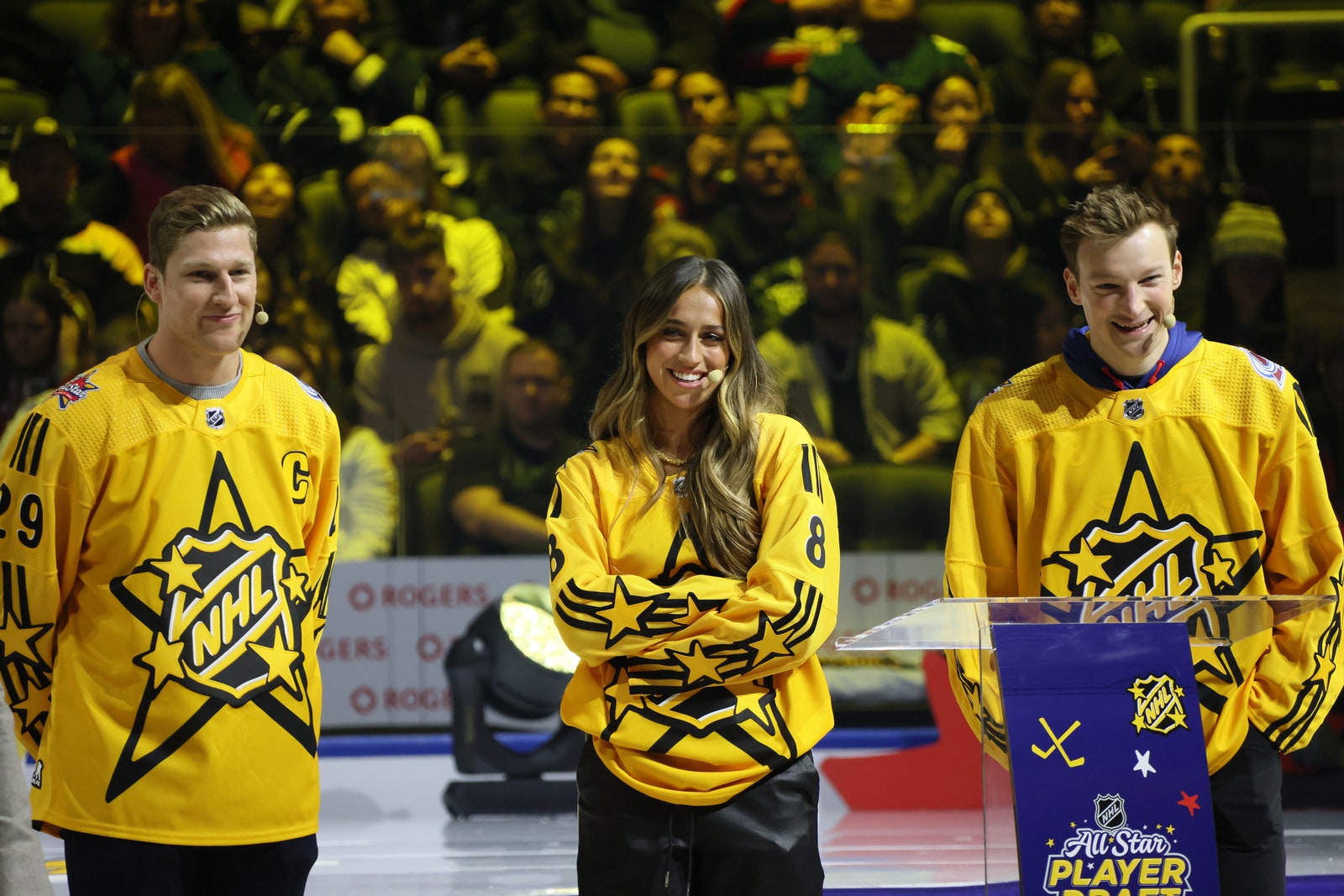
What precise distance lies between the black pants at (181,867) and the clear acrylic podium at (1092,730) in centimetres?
105

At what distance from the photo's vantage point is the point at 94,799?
78.7 inches

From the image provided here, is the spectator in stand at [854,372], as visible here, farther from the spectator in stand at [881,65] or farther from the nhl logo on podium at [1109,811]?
the nhl logo on podium at [1109,811]

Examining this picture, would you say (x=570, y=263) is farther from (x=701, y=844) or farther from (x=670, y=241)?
(x=701, y=844)

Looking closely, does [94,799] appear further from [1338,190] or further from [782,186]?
[1338,190]

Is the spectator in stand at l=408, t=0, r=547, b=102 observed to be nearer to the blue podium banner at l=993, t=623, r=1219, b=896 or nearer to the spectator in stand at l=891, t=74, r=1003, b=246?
the spectator in stand at l=891, t=74, r=1003, b=246

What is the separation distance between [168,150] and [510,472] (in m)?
1.87

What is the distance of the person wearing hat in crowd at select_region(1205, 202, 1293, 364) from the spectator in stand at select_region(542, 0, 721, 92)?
7.35ft

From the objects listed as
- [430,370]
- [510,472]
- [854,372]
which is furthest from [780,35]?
[510,472]

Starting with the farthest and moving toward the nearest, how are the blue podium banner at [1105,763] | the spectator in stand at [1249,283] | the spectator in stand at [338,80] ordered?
the spectator in stand at [338,80], the spectator in stand at [1249,283], the blue podium banner at [1105,763]

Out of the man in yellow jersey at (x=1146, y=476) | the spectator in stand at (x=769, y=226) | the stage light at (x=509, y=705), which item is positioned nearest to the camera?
the man in yellow jersey at (x=1146, y=476)

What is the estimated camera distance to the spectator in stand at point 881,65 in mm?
5895

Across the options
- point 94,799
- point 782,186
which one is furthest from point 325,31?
point 94,799

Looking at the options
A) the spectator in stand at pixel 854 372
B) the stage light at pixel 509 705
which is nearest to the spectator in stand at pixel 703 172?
the spectator in stand at pixel 854 372

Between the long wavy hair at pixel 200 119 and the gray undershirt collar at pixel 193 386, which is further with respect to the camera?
the long wavy hair at pixel 200 119
